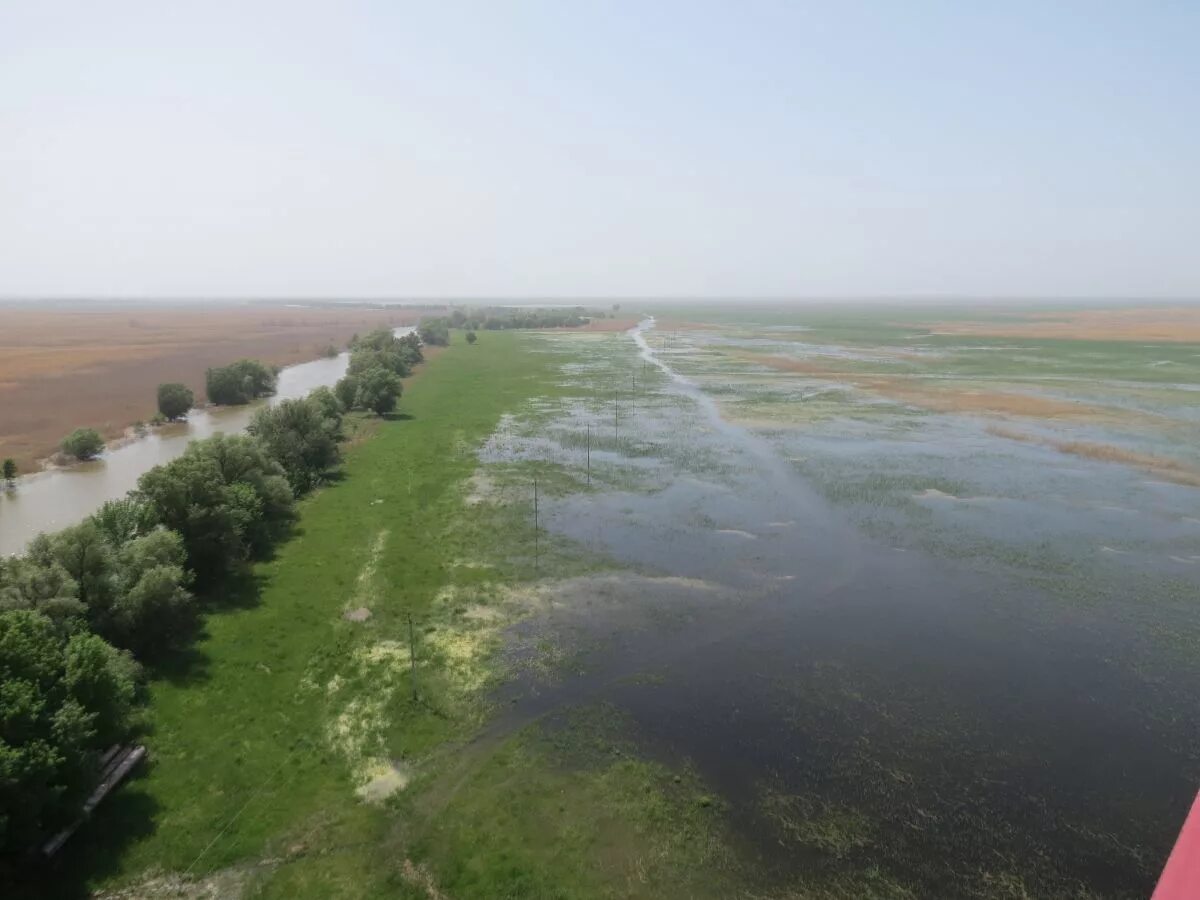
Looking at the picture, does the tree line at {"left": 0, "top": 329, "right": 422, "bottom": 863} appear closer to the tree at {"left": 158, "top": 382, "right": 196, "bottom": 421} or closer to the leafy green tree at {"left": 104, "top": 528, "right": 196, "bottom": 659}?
the leafy green tree at {"left": 104, "top": 528, "right": 196, "bottom": 659}

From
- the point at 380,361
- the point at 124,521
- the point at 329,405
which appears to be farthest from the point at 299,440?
the point at 380,361

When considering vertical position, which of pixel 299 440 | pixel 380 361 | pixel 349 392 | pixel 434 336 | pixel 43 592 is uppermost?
pixel 43 592

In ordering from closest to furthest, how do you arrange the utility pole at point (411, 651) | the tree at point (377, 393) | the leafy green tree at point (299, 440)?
1. the utility pole at point (411, 651)
2. the leafy green tree at point (299, 440)
3. the tree at point (377, 393)

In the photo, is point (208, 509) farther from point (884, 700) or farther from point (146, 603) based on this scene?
point (884, 700)

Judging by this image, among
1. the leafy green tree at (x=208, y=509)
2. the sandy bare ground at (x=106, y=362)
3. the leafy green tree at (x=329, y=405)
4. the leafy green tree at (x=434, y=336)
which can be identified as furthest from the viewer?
the leafy green tree at (x=434, y=336)

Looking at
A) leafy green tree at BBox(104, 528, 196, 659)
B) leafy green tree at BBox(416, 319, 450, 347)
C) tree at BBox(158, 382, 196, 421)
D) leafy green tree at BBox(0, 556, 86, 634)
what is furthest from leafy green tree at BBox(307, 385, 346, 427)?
leafy green tree at BBox(416, 319, 450, 347)

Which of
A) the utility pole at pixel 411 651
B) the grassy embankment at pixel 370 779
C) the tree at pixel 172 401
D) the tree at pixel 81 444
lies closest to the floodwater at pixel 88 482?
the tree at pixel 81 444

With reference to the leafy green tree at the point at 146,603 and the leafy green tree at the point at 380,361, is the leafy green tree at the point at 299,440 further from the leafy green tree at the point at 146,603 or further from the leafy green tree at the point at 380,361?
Answer: the leafy green tree at the point at 380,361
